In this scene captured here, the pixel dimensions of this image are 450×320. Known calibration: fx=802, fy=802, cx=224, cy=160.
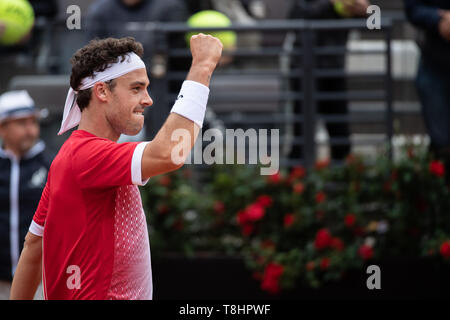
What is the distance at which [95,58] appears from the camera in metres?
2.97

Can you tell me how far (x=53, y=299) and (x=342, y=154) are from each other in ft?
14.9

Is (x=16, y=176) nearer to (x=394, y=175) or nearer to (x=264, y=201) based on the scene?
(x=264, y=201)

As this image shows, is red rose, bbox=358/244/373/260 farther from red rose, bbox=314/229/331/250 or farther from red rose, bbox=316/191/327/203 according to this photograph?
red rose, bbox=316/191/327/203

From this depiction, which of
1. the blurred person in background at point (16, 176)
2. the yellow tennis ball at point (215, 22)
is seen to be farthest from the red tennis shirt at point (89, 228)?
the yellow tennis ball at point (215, 22)

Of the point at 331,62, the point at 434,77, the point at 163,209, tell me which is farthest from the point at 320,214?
the point at 331,62

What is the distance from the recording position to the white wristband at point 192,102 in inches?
107

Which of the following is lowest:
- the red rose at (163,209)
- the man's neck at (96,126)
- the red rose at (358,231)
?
the man's neck at (96,126)

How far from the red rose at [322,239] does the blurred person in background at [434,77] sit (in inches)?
43.8

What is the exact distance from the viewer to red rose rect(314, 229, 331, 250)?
5.90 meters

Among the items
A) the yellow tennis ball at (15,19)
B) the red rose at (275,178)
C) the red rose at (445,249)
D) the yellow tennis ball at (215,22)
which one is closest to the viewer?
the red rose at (445,249)

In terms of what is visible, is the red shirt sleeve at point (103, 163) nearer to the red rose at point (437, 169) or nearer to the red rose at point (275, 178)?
the red rose at point (275, 178)

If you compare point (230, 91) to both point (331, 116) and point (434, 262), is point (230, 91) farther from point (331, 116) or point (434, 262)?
point (434, 262)

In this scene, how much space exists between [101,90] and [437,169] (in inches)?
142

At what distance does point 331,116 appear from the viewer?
698 cm
